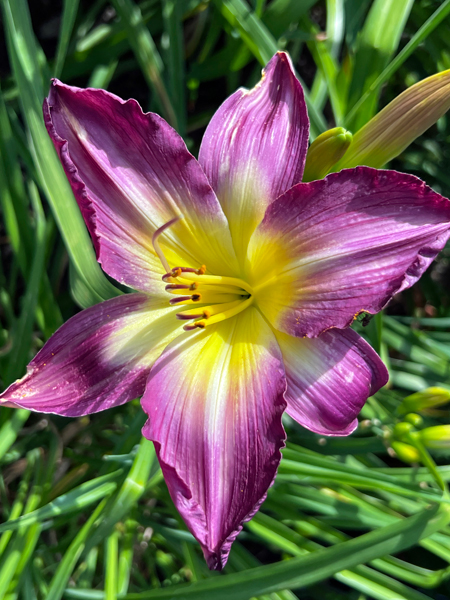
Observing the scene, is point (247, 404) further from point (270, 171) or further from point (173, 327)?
point (270, 171)

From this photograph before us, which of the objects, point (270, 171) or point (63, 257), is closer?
point (270, 171)

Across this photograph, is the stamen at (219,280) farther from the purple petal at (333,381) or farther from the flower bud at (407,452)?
the flower bud at (407,452)

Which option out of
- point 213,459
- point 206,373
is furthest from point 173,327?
point 213,459

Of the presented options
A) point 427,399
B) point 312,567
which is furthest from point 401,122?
point 312,567

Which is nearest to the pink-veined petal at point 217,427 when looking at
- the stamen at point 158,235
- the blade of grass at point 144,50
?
the stamen at point 158,235

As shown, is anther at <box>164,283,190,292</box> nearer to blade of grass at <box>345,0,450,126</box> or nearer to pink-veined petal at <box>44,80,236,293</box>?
pink-veined petal at <box>44,80,236,293</box>

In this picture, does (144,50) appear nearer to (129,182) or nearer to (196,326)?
(129,182)
